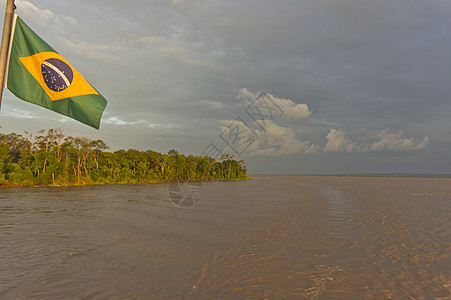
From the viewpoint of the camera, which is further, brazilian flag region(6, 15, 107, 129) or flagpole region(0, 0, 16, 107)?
brazilian flag region(6, 15, 107, 129)

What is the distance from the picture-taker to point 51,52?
18.6 ft

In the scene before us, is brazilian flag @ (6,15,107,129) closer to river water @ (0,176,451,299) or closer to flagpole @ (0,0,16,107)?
flagpole @ (0,0,16,107)

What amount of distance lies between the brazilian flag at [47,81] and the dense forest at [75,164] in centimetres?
7216

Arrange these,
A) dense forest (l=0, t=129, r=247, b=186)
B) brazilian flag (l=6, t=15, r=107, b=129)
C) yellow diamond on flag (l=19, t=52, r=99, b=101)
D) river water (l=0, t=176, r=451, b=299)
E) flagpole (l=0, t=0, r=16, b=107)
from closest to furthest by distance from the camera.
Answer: flagpole (l=0, t=0, r=16, b=107)
brazilian flag (l=6, t=15, r=107, b=129)
yellow diamond on flag (l=19, t=52, r=99, b=101)
river water (l=0, t=176, r=451, b=299)
dense forest (l=0, t=129, r=247, b=186)

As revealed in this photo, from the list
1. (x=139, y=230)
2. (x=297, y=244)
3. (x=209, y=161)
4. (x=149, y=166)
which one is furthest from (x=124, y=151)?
(x=297, y=244)

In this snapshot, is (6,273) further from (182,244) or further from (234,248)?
(234,248)

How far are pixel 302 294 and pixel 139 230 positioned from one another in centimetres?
1079

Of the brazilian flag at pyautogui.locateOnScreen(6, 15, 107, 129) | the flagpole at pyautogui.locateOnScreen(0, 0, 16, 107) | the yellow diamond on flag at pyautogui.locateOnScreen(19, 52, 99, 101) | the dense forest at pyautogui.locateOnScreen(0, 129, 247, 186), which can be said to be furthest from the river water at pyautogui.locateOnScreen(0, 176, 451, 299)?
the dense forest at pyautogui.locateOnScreen(0, 129, 247, 186)

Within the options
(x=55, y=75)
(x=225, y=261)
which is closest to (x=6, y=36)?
(x=55, y=75)

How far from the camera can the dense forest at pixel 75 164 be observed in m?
62.2

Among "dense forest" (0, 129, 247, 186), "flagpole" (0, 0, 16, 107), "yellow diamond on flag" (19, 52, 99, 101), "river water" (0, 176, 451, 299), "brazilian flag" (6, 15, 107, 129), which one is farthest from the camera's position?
"dense forest" (0, 129, 247, 186)

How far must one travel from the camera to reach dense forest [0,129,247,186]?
6219 cm

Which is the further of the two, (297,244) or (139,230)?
(139,230)

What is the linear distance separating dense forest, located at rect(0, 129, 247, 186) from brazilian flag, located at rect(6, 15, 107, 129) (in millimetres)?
72163
